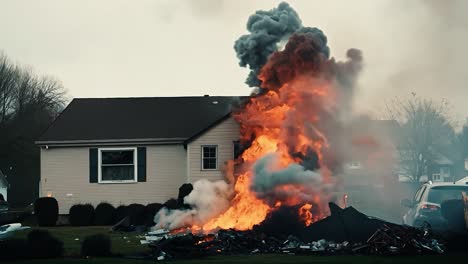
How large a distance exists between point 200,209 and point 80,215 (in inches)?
329

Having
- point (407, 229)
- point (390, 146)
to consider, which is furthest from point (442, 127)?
point (407, 229)

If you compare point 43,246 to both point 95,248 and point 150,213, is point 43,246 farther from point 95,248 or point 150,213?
point 150,213

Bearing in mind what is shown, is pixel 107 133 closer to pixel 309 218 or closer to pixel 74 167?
pixel 74 167

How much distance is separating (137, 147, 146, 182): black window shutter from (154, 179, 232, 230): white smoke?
19.2 feet

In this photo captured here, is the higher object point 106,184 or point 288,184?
point 106,184

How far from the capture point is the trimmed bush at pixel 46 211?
31.6 m

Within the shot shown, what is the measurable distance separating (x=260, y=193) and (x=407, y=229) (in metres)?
5.00

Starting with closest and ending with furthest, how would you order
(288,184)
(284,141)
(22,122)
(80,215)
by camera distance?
(288,184) → (284,141) → (80,215) → (22,122)

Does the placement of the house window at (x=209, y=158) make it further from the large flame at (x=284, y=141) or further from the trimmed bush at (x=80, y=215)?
the large flame at (x=284, y=141)

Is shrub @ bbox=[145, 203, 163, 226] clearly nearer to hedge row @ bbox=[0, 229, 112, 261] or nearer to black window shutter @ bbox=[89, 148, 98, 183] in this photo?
black window shutter @ bbox=[89, 148, 98, 183]

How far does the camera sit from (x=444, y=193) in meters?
21.1

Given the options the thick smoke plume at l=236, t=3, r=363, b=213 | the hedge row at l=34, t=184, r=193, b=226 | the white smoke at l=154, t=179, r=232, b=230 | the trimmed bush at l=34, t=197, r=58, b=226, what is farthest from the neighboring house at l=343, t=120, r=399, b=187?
the trimmed bush at l=34, t=197, r=58, b=226

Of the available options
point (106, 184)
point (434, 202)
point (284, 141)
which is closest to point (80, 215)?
point (106, 184)

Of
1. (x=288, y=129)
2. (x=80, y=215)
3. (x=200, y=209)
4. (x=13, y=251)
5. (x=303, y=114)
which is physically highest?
(x=303, y=114)
